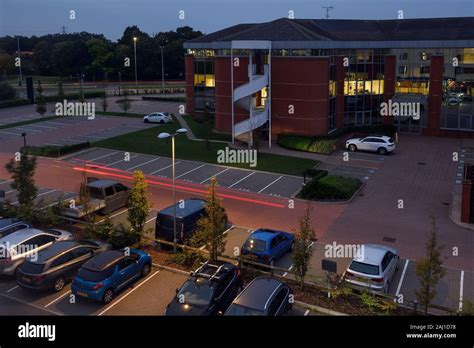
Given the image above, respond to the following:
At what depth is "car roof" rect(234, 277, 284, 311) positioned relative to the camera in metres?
11.7

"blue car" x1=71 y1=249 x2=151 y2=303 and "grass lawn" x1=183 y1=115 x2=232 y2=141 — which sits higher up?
"grass lawn" x1=183 y1=115 x2=232 y2=141

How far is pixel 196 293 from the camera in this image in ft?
41.7

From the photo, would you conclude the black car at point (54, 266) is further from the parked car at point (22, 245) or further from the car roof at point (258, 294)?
the car roof at point (258, 294)

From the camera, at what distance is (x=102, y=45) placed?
8625 cm

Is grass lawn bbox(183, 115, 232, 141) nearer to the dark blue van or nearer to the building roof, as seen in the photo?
the building roof

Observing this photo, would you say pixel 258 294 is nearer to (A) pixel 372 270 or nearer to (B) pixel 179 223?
(A) pixel 372 270

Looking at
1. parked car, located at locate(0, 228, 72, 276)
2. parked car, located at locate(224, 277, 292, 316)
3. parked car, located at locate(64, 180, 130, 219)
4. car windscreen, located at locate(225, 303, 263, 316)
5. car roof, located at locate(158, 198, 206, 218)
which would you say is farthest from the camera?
parked car, located at locate(64, 180, 130, 219)

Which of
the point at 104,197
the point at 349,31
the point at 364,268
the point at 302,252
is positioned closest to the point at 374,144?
the point at 349,31

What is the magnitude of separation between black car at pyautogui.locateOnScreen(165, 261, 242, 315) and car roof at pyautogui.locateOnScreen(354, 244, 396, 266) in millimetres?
3819

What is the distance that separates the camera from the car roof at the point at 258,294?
11.7m

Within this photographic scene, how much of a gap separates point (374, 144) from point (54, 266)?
2415 centimetres

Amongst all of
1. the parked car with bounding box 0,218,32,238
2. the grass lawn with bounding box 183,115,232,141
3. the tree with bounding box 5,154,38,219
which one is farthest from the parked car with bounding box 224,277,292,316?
the grass lawn with bounding box 183,115,232,141
